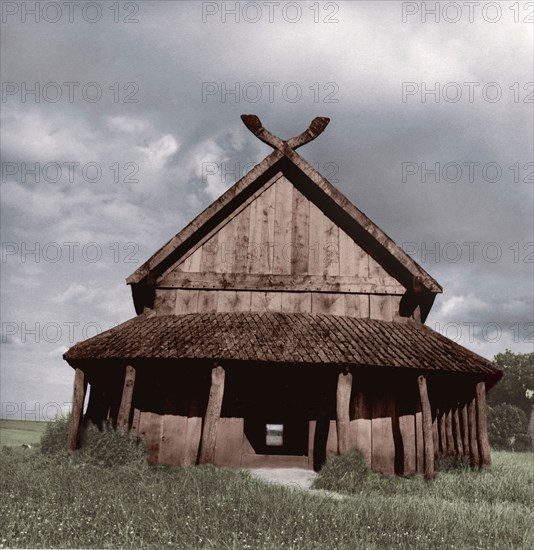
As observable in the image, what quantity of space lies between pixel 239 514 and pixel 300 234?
9154 millimetres

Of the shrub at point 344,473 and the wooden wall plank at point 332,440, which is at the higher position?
the wooden wall plank at point 332,440

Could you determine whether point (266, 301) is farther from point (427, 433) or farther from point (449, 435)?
point (449, 435)

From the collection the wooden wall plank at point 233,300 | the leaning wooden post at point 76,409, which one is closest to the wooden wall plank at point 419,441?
the wooden wall plank at point 233,300

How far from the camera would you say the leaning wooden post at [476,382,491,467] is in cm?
1344

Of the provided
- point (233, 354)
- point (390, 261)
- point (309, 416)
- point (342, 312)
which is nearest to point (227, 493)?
point (233, 354)

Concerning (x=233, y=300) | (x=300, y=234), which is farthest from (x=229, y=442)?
(x=300, y=234)

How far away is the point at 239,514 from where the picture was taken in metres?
7.63

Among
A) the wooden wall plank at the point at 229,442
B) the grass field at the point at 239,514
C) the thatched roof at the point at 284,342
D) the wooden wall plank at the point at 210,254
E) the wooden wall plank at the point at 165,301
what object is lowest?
the grass field at the point at 239,514

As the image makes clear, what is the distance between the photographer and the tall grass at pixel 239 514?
6.69m

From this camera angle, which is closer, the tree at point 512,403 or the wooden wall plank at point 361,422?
the wooden wall plank at point 361,422

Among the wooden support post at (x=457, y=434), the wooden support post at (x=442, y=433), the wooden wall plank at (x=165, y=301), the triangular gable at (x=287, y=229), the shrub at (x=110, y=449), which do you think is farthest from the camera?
the wooden support post at (x=442, y=433)

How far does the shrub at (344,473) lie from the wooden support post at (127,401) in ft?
15.6

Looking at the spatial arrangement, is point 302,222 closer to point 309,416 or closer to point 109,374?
point 309,416

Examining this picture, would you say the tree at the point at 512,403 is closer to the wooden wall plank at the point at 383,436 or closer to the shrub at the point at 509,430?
the shrub at the point at 509,430
